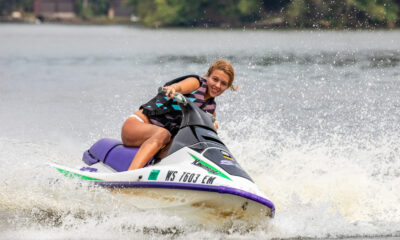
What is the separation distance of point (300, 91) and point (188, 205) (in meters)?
9.33

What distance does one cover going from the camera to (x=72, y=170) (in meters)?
5.71

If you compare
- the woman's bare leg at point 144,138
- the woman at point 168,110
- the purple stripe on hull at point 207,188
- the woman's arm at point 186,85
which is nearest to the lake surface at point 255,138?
the purple stripe on hull at point 207,188

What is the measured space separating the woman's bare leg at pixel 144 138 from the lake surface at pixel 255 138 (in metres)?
0.37

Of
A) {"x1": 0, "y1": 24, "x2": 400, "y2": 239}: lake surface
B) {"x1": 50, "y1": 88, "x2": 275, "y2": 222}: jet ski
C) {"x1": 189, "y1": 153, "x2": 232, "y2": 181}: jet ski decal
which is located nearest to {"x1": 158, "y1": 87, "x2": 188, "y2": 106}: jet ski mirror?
{"x1": 50, "y1": 88, "x2": 275, "y2": 222}: jet ski

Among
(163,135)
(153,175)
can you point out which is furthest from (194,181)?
(163,135)

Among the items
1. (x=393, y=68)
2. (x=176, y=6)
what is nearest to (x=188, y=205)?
(x=393, y=68)

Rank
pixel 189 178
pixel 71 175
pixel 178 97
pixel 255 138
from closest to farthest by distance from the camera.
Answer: pixel 189 178, pixel 178 97, pixel 71 175, pixel 255 138

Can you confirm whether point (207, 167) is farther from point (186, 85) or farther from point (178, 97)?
point (186, 85)

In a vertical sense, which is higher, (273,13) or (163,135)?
(163,135)

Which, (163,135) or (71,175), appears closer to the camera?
(163,135)

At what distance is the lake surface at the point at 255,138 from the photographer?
5234 mm

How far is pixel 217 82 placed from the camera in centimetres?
554

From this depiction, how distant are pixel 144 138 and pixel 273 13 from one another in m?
37.3

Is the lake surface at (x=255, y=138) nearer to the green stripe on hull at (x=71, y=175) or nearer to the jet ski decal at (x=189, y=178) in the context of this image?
the green stripe on hull at (x=71, y=175)
